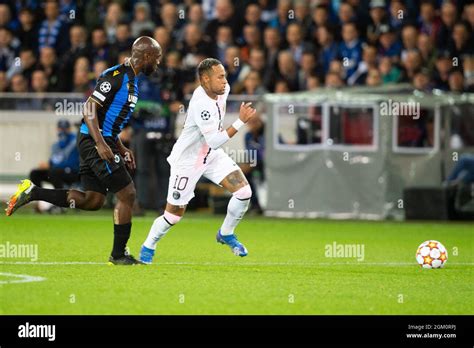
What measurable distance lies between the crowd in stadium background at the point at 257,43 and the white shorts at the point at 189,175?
8389 mm

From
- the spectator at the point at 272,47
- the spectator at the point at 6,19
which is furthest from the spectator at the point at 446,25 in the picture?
the spectator at the point at 6,19

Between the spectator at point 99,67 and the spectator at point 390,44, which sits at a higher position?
the spectator at point 390,44

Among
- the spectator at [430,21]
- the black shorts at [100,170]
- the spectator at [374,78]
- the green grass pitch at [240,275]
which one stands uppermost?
the spectator at [430,21]

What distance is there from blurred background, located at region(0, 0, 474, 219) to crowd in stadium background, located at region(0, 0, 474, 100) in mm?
34

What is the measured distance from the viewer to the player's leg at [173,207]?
12.9m

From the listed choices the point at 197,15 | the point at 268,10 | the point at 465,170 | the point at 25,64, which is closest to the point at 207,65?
the point at 465,170

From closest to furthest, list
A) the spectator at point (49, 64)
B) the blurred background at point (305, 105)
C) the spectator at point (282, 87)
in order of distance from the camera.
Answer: the blurred background at point (305, 105), the spectator at point (282, 87), the spectator at point (49, 64)

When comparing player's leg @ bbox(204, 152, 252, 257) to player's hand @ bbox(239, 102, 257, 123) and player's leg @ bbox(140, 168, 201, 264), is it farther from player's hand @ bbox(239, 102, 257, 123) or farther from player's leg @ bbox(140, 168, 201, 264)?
player's hand @ bbox(239, 102, 257, 123)

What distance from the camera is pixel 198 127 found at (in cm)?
1314

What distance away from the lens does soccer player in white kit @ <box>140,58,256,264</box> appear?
12.9 metres

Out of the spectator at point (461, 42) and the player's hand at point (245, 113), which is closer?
the player's hand at point (245, 113)

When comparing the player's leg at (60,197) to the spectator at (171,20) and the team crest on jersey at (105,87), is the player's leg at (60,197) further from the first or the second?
the spectator at (171,20)

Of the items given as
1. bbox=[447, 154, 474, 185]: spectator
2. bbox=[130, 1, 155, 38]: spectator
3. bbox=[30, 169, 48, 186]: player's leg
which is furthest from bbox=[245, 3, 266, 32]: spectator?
bbox=[447, 154, 474, 185]: spectator

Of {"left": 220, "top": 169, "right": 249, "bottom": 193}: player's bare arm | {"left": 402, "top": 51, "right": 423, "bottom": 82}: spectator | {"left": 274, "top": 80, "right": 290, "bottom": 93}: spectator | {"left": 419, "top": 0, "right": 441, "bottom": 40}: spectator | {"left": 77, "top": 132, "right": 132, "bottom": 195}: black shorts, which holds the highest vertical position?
{"left": 419, "top": 0, "right": 441, "bottom": 40}: spectator
